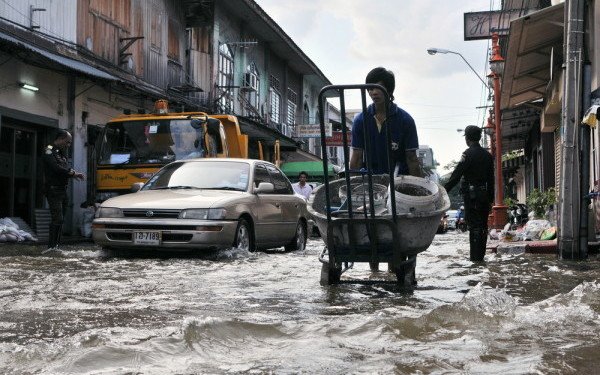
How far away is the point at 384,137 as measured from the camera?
6.20m

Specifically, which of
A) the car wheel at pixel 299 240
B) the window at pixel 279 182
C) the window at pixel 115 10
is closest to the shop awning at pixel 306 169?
the window at pixel 115 10

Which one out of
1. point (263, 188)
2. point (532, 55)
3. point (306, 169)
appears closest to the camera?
point (263, 188)

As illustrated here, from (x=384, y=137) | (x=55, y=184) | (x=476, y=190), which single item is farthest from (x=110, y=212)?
(x=476, y=190)

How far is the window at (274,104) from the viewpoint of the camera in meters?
33.0

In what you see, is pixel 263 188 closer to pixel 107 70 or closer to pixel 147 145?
pixel 147 145

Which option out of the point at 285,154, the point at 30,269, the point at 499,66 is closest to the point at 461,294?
the point at 30,269

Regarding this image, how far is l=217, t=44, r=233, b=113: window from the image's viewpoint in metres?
26.2

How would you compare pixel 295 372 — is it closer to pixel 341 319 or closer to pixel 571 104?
pixel 341 319

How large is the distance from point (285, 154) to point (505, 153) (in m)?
14.1

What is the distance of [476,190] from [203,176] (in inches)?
149

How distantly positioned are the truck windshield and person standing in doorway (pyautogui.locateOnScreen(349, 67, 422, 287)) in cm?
692

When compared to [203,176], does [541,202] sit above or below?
below

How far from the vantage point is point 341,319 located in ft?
14.3

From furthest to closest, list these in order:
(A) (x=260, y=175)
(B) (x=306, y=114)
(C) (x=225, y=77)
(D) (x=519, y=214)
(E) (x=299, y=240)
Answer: (B) (x=306, y=114) → (C) (x=225, y=77) → (D) (x=519, y=214) → (E) (x=299, y=240) → (A) (x=260, y=175)
